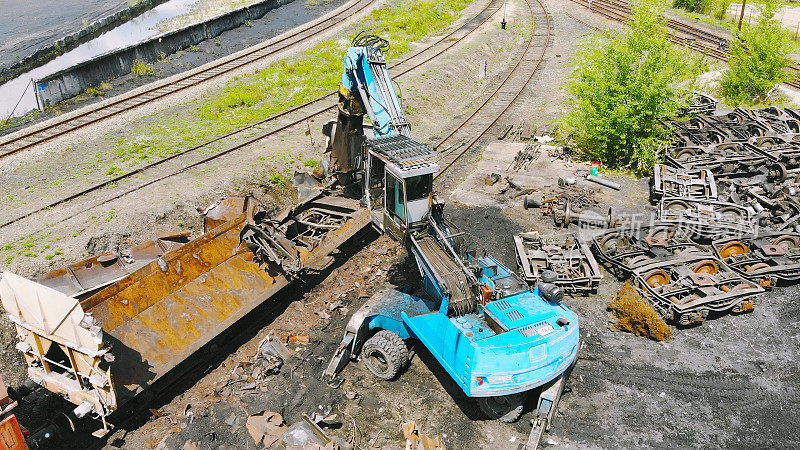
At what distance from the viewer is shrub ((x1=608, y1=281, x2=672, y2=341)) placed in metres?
10.5

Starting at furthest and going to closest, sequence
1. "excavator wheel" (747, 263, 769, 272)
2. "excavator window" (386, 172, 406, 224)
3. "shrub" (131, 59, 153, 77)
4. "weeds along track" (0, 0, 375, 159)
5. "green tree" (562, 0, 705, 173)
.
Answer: "shrub" (131, 59, 153, 77) < "weeds along track" (0, 0, 375, 159) < "green tree" (562, 0, 705, 173) < "excavator wheel" (747, 263, 769, 272) < "excavator window" (386, 172, 406, 224)

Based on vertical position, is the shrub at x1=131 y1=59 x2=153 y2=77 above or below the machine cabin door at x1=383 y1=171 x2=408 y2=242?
above

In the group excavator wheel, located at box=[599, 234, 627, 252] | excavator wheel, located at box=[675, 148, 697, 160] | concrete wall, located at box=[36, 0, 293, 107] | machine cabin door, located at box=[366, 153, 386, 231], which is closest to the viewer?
machine cabin door, located at box=[366, 153, 386, 231]

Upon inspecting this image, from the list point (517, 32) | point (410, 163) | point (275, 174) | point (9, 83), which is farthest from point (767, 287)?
point (9, 83)

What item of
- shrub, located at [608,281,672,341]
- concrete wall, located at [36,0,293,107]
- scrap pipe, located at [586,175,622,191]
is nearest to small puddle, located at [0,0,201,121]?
concrete wall, located at [36,0,293,107]

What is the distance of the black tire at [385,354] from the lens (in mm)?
9266

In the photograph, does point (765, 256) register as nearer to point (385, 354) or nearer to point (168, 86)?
point (385, 354)

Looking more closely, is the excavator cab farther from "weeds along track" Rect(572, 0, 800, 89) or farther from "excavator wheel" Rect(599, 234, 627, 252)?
"weeds along track" Rect(572, 0, 800, 89)

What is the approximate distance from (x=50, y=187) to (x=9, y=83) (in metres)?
15.8

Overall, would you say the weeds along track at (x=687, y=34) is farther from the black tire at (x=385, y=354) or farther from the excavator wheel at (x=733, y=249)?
the black tire at (x=385, y=354)

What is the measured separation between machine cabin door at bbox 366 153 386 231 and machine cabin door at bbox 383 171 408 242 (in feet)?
0.76

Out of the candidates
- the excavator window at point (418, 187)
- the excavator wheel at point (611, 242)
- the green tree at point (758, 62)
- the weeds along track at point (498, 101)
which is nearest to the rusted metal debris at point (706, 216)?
the excavator wheel at point (611, 242)

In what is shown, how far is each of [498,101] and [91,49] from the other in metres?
25.8

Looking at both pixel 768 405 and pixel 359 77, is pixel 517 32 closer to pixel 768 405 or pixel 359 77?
pixel 359 77
